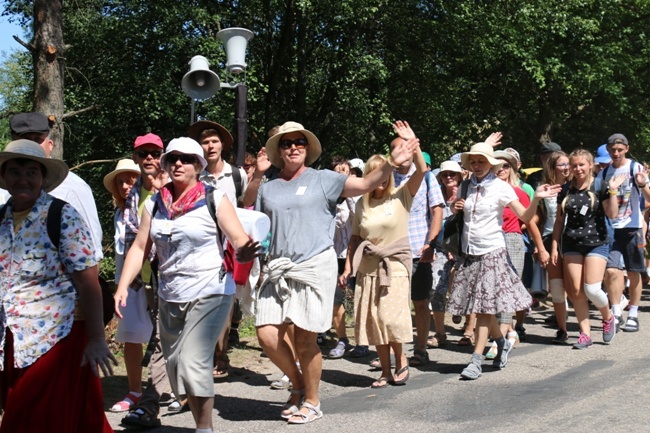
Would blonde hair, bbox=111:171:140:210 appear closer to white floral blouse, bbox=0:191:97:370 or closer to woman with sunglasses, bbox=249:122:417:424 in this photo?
woman with sunglasses, bbox=249:122:417:424

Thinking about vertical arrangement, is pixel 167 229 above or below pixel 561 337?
above

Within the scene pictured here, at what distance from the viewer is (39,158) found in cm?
423

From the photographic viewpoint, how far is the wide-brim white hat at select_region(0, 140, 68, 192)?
13.8ft

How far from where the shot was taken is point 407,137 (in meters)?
6.25

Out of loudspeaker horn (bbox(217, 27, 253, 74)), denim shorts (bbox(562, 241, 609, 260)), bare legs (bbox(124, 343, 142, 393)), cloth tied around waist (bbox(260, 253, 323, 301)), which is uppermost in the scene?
loudspeaker horn (bbox(217, 27, 253, 74))

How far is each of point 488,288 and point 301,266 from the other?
7.25ft

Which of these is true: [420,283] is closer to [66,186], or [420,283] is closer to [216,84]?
[66,186]

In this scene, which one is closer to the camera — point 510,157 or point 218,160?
point 218,160

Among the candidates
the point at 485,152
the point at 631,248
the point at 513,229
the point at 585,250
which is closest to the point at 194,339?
the point at 485,152

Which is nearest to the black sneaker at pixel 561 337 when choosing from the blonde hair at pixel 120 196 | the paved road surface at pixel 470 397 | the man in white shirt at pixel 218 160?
the paved road surface at pixel 470 397

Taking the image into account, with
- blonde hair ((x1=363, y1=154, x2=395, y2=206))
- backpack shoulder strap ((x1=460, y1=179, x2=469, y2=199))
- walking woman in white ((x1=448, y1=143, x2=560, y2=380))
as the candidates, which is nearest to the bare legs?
blonde hair ((x1=363, y1=154, x2=395, y2=206))

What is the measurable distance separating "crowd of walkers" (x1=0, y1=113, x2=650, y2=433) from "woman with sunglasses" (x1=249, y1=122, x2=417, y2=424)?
1cm

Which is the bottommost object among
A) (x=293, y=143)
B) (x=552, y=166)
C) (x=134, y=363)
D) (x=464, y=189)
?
(x=134, y=363)

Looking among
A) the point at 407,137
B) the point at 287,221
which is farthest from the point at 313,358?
the point at 407,137
